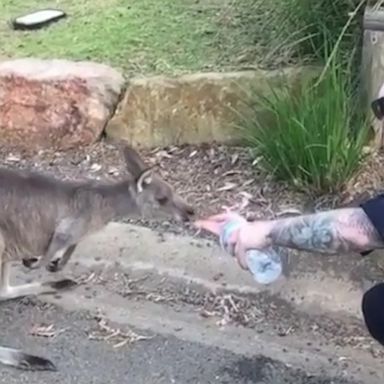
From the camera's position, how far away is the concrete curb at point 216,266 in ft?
16.7

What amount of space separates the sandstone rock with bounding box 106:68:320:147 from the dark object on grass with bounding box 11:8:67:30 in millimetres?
1179

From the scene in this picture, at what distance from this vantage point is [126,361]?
4.64 meters

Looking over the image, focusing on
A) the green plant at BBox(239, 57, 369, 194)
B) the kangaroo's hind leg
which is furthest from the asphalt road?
the green plant at BBox(239, 57, 369, 194)

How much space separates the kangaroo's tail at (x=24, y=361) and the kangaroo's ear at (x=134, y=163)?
37.9 inches

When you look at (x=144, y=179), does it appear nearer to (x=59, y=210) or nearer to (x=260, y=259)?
(x=59, y=210)

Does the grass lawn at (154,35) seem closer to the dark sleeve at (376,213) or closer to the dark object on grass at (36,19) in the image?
the dark object on grass at (36,19)

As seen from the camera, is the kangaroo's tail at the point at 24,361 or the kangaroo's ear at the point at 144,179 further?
the kangaroo's ear at the point at 144,179

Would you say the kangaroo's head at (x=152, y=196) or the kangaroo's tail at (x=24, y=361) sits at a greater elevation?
the kangaroo's head at (x=152, y=196)

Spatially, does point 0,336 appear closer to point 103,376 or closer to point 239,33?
point 103,376

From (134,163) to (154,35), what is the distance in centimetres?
219

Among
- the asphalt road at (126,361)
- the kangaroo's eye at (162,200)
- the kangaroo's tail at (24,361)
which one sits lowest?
the asphalt road at (126,361)

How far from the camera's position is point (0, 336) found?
15.9 feet

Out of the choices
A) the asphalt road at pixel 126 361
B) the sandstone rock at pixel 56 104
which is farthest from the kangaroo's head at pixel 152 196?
the sandstone rock at pixel 56 104

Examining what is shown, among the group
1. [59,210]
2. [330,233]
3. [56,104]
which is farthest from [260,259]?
[56,104]
